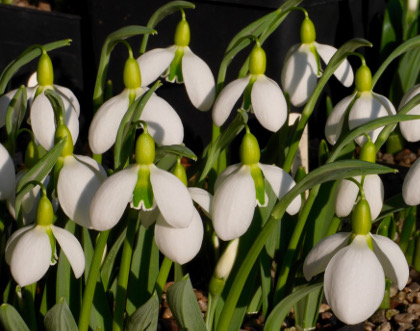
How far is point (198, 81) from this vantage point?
1.38m

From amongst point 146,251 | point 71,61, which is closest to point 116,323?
point 146,251

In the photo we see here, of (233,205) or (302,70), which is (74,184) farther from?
(302,70)

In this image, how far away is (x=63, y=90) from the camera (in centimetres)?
140

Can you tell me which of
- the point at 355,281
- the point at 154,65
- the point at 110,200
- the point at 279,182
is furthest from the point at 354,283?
the point at 154,65

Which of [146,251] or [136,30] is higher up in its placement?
[136,30]

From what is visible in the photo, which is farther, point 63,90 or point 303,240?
point 303,240

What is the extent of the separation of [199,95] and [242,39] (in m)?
0.12

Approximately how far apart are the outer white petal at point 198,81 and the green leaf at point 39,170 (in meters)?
0.33

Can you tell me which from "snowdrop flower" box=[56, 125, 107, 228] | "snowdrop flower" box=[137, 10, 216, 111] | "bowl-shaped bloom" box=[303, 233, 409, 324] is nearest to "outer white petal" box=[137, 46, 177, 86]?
"snowdrop flower" box=[137, 10, 216, 111]

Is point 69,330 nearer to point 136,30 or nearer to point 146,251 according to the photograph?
point 146,251

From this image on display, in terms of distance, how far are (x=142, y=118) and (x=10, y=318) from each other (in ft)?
1.16

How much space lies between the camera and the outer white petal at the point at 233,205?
1.12 meters

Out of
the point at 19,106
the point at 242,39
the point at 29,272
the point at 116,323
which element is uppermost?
the point at 242,39

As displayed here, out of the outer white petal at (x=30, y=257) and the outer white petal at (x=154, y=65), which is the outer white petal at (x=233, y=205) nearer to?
the outer white petal at (x=30, y=257)
